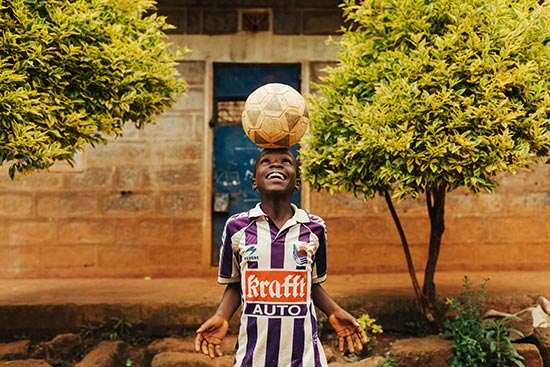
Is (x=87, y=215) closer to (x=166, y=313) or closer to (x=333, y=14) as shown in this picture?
(x=166, y=313)

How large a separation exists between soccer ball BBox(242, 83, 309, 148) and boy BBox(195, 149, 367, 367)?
0.09m

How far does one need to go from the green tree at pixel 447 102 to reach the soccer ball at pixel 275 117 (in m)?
1.20

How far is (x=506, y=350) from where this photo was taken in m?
4.23

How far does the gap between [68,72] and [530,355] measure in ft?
13.6

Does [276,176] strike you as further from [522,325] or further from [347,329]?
[522,325]

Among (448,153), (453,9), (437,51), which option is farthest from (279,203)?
(453,9)

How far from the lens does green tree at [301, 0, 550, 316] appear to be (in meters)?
3.84

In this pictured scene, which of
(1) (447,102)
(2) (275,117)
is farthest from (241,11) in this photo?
(2) (275,117)

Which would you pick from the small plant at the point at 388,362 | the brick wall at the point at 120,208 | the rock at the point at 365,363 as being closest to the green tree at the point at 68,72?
the brick wall at the point at 120,208

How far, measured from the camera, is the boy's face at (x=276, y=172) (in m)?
2.81

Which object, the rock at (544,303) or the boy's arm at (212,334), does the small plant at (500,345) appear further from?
the boy's arm at (212,334)

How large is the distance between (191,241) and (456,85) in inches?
151

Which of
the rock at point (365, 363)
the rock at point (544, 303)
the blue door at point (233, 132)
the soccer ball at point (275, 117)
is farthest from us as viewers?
the blue door at point (233, 132)

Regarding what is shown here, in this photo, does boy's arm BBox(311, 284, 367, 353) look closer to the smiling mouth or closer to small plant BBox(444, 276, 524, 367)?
the smiling mouth
